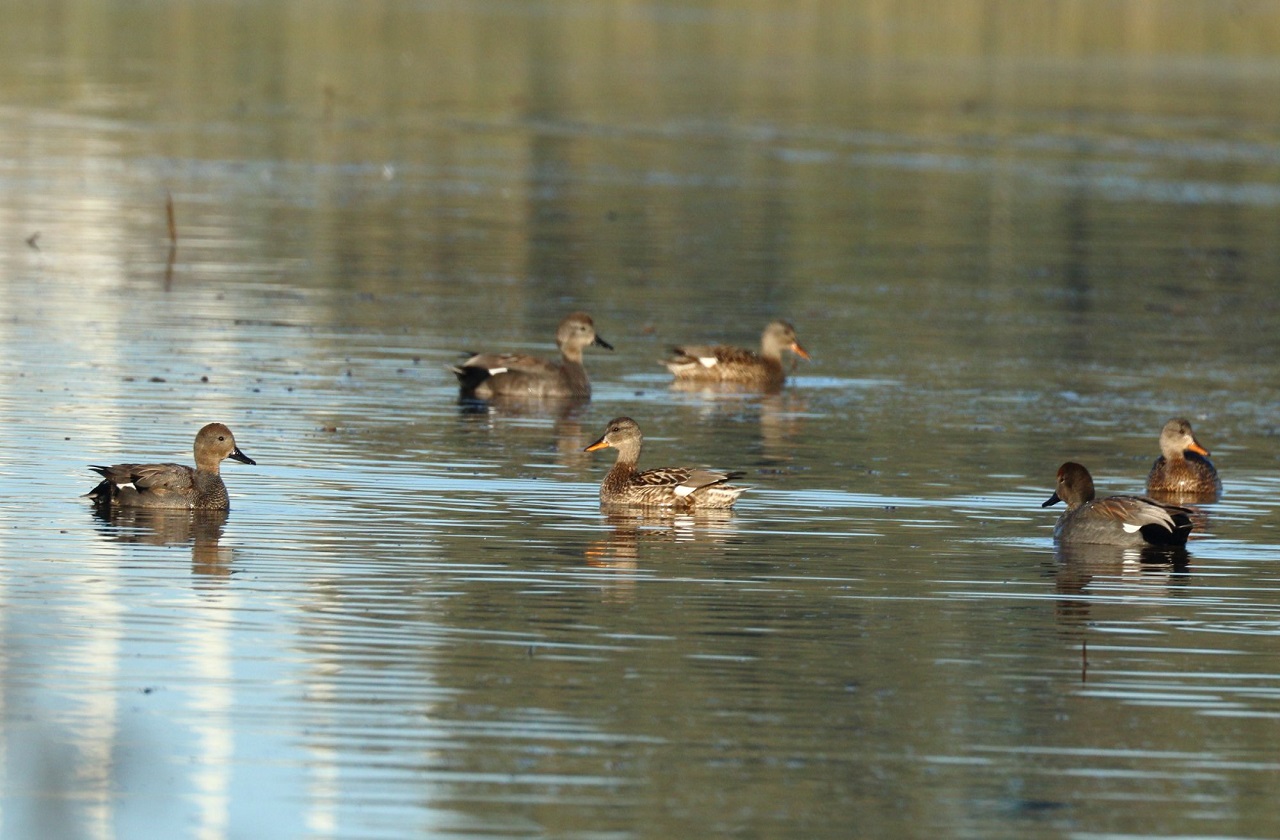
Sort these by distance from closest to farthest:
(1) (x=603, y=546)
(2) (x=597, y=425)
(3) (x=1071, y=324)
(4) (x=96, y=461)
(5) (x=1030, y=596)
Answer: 1. (5) (x=1030, y=596)
2. (1) (x=603, y=546)
3. (4) (x=96, y=461)
4. (2) (x=597, y=425)
5. (3) (x=1071, y=324)

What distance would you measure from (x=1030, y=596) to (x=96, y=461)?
7794 mm

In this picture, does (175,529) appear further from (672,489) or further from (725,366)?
(725,366)

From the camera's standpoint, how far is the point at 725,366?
26.3 m

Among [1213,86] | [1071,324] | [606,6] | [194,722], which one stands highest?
[606,6]

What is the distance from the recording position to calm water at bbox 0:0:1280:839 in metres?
11.2

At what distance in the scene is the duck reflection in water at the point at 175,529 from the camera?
15625 millimetres

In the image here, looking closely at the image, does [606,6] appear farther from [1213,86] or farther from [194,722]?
[194,722]

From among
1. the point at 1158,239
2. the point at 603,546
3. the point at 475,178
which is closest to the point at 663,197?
the point at 475,178

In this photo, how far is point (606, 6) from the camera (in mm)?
137875

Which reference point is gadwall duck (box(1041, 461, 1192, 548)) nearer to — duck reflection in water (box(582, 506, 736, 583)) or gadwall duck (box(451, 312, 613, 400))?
duck reflection in water (box(582, 506, 736, 583))

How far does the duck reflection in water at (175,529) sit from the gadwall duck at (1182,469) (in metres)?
7.70

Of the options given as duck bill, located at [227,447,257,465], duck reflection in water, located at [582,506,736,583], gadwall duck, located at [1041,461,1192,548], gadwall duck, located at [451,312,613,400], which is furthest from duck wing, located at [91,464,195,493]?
gadwall duck, located at [451,312,613,400]

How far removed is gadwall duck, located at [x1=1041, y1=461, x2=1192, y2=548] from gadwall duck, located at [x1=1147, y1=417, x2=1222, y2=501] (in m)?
2.37

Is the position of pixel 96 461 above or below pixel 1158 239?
below
